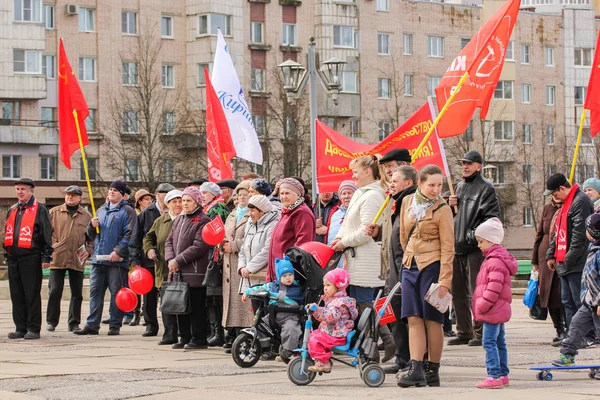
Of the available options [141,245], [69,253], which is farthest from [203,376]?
[69,253]

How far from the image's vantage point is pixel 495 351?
36.7 feet

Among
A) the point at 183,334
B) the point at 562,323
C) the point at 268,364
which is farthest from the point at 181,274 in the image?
the point at 562,323

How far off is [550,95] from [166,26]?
27.3 meters

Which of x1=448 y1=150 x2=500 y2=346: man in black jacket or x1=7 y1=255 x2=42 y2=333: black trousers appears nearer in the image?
x1=448 y1=150 x2=500 y2=346: man in black jacket

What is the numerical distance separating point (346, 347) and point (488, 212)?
3.97m

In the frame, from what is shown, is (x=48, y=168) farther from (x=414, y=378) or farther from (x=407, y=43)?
(x=414, y=378)

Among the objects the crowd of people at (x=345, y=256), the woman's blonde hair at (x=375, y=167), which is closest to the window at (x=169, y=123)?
the crowd of people at (x=345, y=256)

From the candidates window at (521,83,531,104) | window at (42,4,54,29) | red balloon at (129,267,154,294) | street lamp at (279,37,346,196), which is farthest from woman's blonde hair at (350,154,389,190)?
→ window at (521,83,531,104)

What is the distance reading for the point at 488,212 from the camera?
15.0m

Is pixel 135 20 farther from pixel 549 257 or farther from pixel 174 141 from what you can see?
pixel 549 257

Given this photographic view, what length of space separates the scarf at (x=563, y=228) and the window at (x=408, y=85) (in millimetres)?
63896

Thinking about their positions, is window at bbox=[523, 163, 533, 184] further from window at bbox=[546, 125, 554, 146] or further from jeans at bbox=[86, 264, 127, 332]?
jeans at bbox=[86, 264, 127, 332]

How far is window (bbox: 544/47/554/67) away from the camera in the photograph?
85.9 meters

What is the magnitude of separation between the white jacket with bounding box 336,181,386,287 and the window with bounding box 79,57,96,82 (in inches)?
2199
